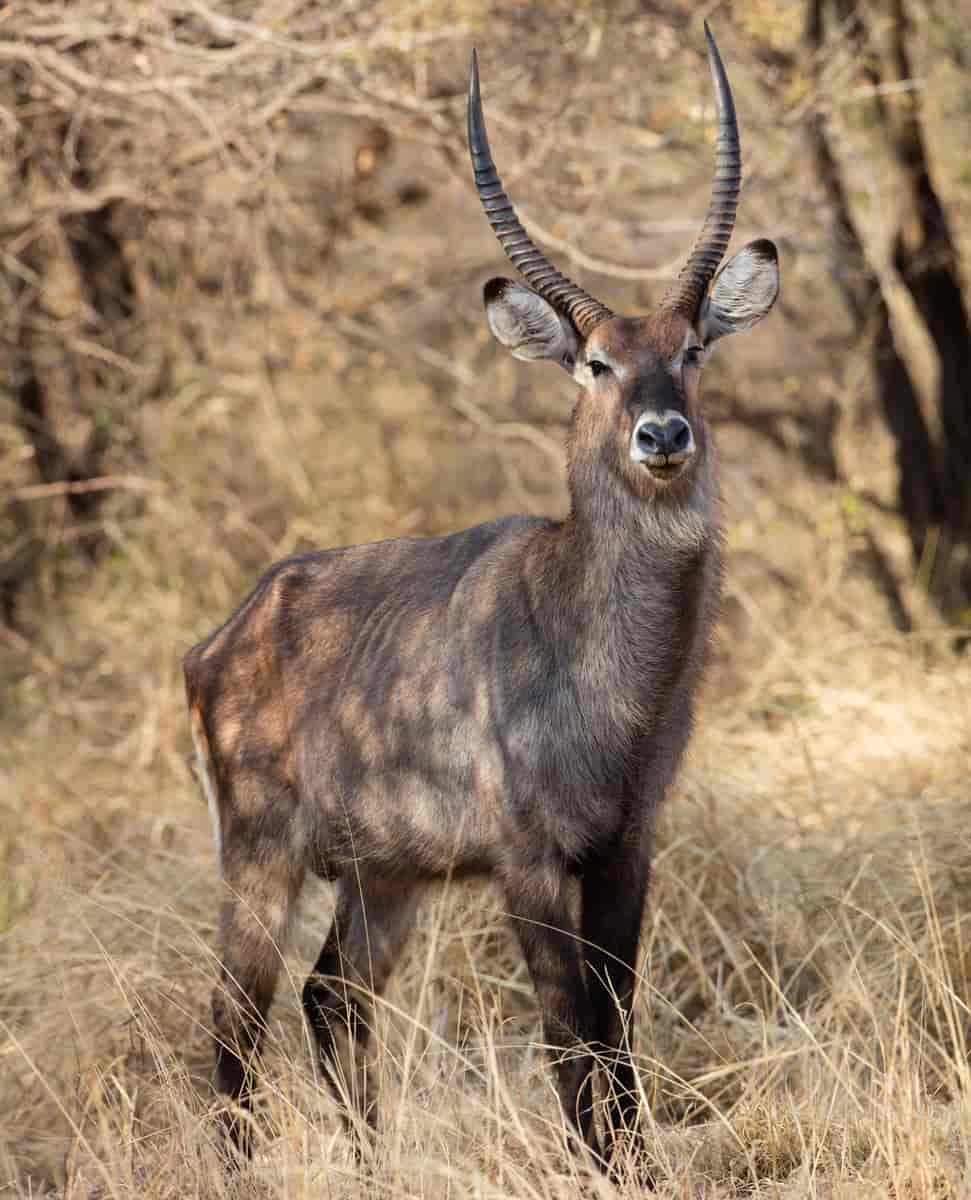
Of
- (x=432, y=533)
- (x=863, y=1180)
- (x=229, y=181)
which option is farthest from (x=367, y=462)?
(x=863, y=1180)

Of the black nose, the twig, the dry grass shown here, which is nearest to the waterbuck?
the black nose

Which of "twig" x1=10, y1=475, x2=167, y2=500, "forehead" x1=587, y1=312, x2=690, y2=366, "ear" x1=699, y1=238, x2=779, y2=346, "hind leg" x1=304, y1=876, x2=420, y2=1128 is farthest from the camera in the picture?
"twig" x1=10, y1=475, x2=167, y2=500

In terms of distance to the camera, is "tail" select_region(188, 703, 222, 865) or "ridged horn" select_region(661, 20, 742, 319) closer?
"ridged horn" select_region(661, 20, 742, 319)

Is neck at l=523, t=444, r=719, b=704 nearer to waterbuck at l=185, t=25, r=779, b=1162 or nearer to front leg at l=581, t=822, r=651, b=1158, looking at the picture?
waterbuck at l=185, t=25, r=779, b=1162

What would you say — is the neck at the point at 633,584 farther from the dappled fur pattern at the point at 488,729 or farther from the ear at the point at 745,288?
the ear at the point at 745,288

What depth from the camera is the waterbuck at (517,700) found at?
3.69 meters

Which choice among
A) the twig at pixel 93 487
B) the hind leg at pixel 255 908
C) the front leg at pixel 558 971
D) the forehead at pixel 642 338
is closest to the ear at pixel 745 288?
the forehead at pixel 642 338

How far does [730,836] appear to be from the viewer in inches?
205

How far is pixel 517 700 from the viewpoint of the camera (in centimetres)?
377

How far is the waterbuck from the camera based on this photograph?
369cm

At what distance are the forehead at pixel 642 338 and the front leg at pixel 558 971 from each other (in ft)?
3.86

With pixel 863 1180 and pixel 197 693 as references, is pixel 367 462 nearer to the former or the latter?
pixel 197 693

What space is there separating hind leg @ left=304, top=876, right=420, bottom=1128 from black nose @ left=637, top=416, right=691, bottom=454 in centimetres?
145

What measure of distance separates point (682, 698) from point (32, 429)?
6131mm
